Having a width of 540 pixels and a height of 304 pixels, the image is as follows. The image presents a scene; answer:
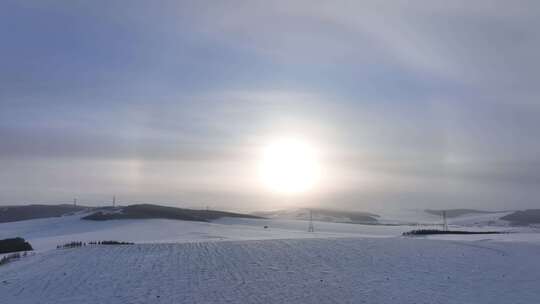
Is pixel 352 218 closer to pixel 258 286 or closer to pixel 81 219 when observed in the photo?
pixel 81 219

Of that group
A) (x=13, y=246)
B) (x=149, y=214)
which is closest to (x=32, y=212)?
(x=149, y=214)

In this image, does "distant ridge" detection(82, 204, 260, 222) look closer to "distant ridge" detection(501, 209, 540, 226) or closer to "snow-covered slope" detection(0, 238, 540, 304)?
"snow-covered slope" detection(0, 238, 540, 304)

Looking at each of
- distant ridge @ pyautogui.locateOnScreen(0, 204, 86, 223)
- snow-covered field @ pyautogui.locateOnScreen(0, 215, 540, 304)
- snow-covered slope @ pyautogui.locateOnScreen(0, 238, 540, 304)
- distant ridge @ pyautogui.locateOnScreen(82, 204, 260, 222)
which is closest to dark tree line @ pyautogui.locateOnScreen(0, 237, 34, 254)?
snow-covered field @ pyautogui.locateOnScreen(0, 215, 540, 304)

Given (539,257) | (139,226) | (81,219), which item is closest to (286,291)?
(539,257)

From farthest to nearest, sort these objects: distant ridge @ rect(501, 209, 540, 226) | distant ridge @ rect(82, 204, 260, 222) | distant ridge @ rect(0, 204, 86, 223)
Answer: distant ridge @ rect(0, 204, 86, 223)
distant ridge @ rect(501, 209, 540, 226)
distant ridge @ rect(82, 204, 260, 222)

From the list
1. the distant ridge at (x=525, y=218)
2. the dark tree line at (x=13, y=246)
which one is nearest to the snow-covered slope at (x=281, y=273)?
the dark tree line at (x=13, y=246)

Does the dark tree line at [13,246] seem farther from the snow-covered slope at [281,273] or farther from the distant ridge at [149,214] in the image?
the distant ridge at [149,214]
